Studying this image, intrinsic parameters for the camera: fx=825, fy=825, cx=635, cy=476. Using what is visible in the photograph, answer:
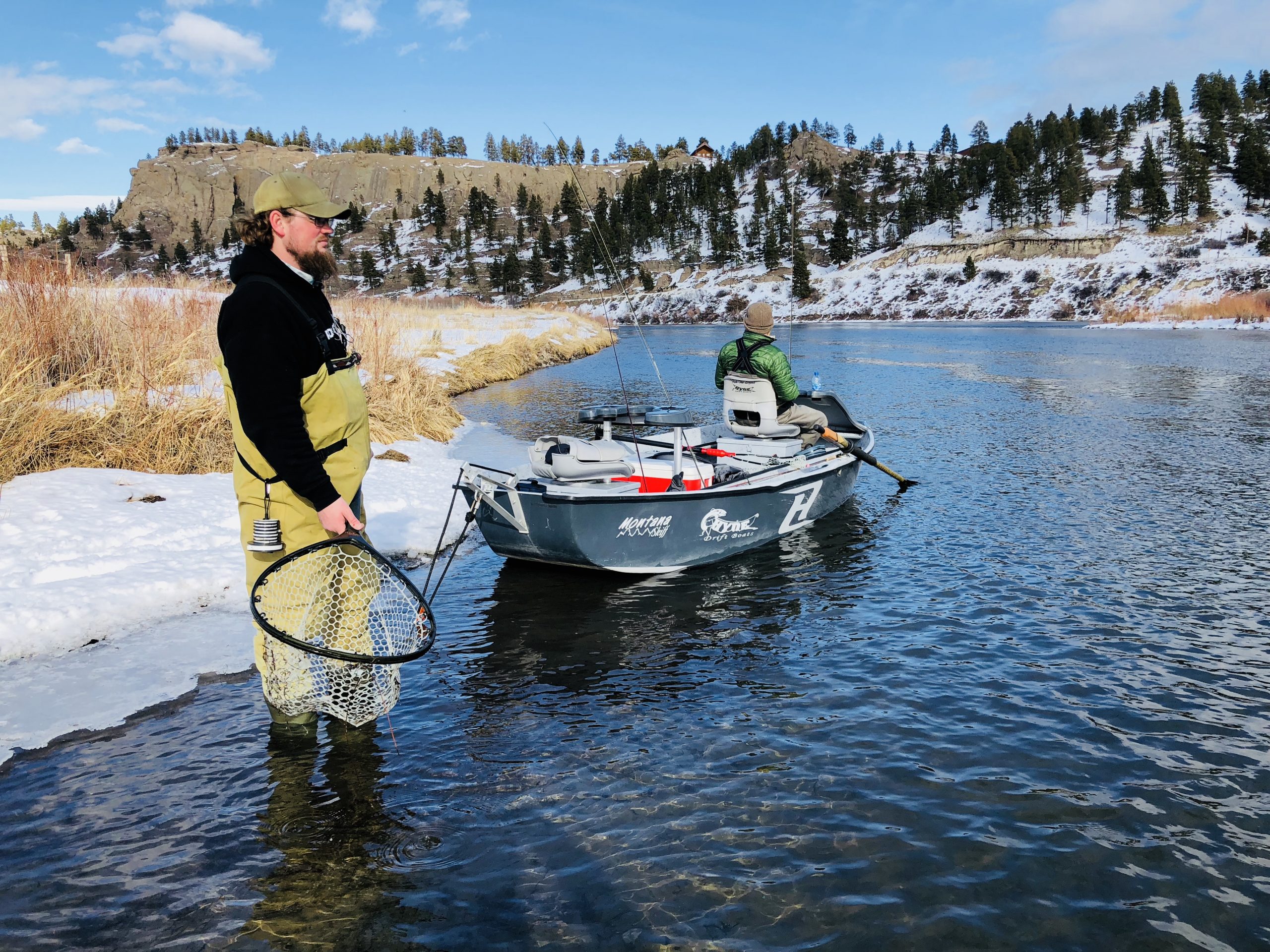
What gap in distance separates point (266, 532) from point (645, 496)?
423cm

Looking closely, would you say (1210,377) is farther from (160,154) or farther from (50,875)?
(160,154)

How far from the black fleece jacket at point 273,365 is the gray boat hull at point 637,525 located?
3.82 m

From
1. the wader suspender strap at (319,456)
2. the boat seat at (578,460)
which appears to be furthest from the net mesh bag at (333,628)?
the boat seat at (578,460)

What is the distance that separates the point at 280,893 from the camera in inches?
139

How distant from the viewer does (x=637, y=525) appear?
7.75 meters

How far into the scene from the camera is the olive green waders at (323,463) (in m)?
3.72

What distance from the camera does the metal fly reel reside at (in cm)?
376

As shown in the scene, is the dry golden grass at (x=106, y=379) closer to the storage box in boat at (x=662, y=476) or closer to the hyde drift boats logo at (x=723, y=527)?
the storage box in boat at (x=662, y=476)

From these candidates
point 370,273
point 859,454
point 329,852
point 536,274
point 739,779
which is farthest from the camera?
point 370,273

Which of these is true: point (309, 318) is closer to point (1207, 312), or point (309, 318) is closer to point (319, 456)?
point (319, 456)

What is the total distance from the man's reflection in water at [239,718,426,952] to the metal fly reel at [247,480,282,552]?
1.41m

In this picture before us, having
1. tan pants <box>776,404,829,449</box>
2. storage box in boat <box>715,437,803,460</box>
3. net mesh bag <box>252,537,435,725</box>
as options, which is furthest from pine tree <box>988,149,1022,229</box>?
net mesh bag <box>252,537,435,725</box>

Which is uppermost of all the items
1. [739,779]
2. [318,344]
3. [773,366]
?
[318,344]

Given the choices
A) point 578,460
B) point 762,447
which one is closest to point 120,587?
point 578,460
